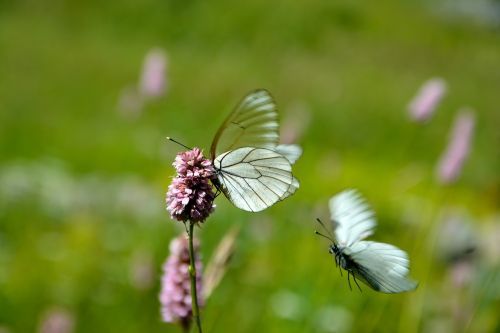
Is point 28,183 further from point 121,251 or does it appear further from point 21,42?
point 21,42

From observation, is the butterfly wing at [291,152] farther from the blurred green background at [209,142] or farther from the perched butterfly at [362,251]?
the blurred green background at [209,142]

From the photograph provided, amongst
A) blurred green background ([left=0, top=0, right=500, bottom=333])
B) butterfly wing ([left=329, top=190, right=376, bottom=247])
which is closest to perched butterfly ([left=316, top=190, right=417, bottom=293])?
butterfly wing ([left=329, top=190, right=376, bottom=247])

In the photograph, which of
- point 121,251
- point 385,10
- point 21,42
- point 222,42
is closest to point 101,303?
point 121,251

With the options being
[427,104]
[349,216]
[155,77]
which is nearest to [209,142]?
[155,77]

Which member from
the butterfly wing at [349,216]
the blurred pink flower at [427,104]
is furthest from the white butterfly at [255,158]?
the blurred pink flower at [427,104]

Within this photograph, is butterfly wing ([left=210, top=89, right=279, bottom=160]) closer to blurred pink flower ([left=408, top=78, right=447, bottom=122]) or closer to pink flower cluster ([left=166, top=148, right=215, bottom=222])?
pink flower cluster ([left=166, top=148, right=215, bottom=222])
